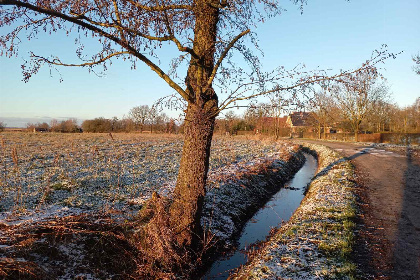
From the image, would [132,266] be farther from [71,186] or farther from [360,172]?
[360,172]

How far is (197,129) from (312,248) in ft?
10.0

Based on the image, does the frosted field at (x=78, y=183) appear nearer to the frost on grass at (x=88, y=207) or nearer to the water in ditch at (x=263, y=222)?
the frost on grass at (x=88, y=207)

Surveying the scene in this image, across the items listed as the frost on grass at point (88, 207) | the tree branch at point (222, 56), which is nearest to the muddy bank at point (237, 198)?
the frost on grass at point (88, 207)

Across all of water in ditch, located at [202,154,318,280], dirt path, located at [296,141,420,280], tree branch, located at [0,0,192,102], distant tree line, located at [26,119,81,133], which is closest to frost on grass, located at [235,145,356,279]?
dirt path, located at [296,141,420,280]

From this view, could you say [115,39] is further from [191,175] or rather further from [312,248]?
[312,248]

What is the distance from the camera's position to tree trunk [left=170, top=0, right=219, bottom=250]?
15.7 ft

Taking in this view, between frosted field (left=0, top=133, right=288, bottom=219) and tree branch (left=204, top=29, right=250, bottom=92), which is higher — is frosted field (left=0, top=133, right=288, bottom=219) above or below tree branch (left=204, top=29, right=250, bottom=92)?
below

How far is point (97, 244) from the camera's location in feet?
15.1

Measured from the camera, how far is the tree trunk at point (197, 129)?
478 cm

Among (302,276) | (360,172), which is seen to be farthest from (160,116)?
(360,172)

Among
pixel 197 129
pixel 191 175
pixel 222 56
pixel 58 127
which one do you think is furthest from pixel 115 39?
pixel 58 127

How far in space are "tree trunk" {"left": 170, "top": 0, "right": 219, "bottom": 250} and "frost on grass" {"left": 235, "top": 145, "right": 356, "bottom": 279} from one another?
1356 mm

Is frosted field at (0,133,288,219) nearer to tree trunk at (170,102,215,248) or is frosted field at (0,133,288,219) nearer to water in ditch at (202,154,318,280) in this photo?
tree trunk at (170,102,215,248)

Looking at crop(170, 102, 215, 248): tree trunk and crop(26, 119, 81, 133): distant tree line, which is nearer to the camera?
crop(170, 102, 215, 248): tree trunk
